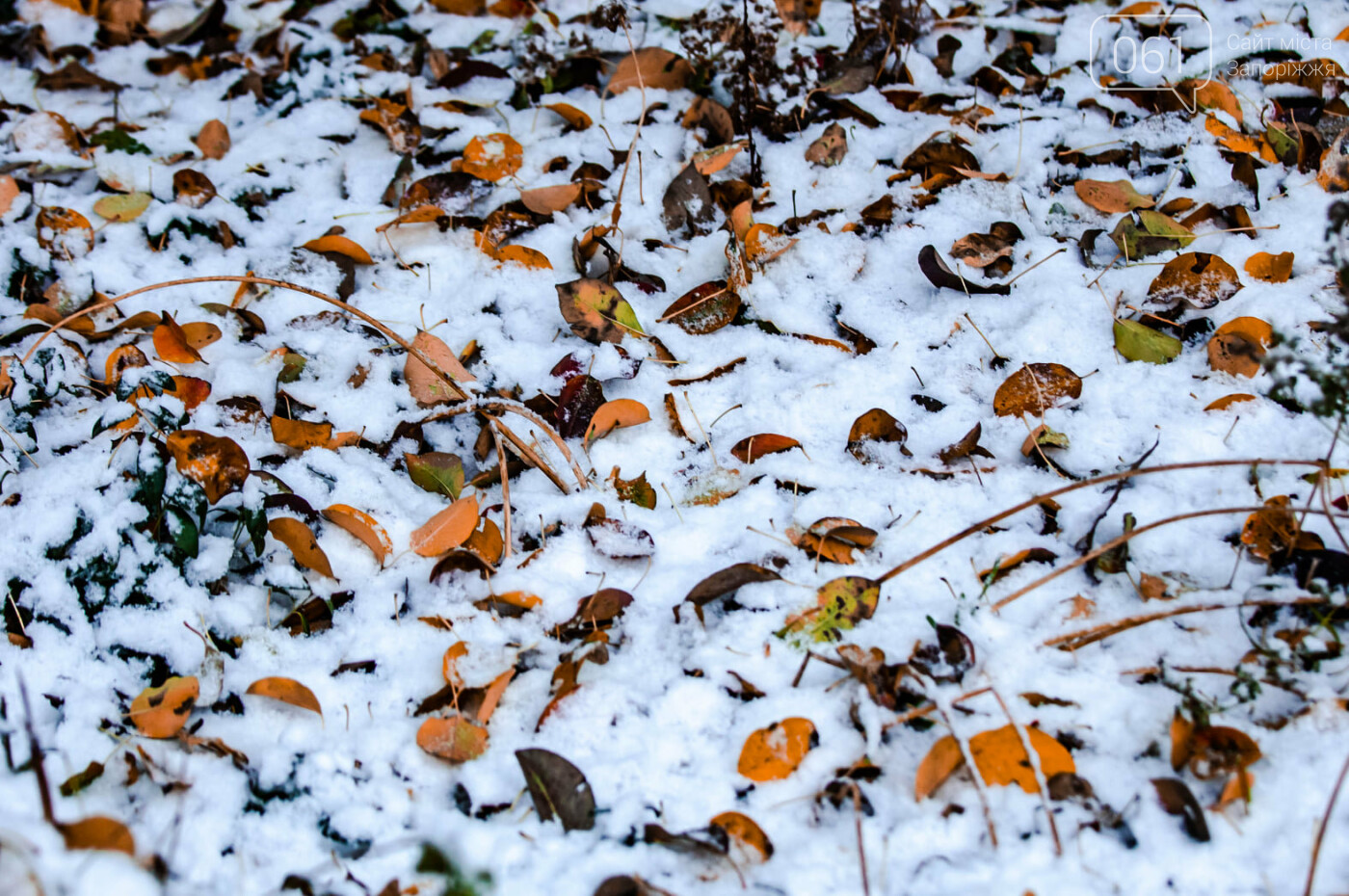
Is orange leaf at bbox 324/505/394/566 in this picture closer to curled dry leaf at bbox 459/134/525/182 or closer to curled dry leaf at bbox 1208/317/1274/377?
curled dry leaf at bbox 459/134/525/182

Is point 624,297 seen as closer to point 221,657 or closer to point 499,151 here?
point 499,151

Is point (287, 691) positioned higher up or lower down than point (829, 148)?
lower down

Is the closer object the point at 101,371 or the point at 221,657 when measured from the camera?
the point at 221,657

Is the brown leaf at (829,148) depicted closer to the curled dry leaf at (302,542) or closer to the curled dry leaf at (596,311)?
the curled dry leaf at (596,311)

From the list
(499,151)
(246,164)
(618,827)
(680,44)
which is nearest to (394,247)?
(499,151)

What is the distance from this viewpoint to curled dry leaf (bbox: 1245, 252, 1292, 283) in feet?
4.60

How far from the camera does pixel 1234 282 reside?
140 cm

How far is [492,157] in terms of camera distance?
1.74m

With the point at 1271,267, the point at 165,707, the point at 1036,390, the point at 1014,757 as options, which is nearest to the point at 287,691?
the point at 165,707

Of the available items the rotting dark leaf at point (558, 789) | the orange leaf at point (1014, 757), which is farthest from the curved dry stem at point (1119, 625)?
the rotting dark leaf at point (558, 789)

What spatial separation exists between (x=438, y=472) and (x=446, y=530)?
0.36 feet

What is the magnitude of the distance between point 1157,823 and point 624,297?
1.11m

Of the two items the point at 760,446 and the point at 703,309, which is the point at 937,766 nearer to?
the point at 760,446

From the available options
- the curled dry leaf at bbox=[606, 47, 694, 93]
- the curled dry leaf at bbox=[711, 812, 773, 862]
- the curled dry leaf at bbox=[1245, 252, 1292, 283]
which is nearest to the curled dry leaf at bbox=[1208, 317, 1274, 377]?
the curled dry leaf at bbox=[1245, 252, 1292, 283]
